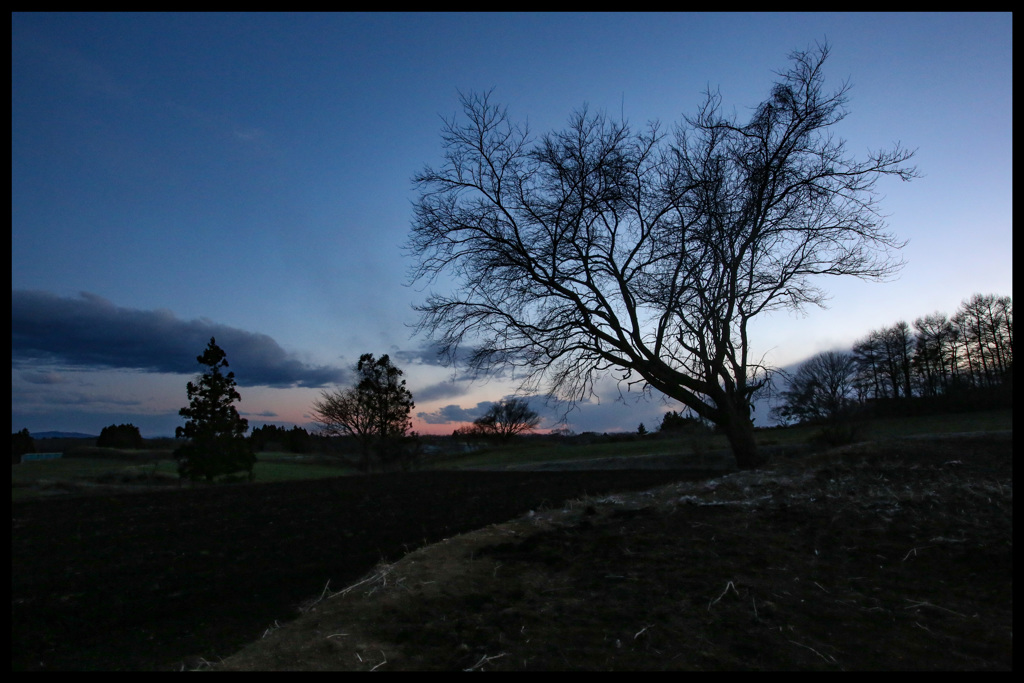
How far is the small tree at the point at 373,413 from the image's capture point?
3356 centimetres

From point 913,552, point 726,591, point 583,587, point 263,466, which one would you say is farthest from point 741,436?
point 263,466

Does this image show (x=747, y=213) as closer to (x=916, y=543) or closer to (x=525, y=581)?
(x=916, y=543)

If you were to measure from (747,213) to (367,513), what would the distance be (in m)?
8.52

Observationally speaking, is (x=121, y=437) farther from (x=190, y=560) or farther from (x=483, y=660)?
(x=483, y=660)

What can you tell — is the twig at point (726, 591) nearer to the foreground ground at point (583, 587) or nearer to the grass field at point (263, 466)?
the foreground ground at point (583, 587)

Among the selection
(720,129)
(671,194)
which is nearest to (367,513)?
(671,194)

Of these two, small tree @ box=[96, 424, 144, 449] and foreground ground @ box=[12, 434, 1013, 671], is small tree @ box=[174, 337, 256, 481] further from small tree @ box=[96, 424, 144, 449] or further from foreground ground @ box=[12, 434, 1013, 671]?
small tree @ box=[96, 424, 144, 449]

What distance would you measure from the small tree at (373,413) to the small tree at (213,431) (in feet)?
30.4

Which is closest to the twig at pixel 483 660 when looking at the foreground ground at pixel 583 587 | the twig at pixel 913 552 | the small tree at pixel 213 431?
the foreground ground at pixel 583 587

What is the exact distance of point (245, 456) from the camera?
24906 millimetres

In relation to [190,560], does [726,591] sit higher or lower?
higher

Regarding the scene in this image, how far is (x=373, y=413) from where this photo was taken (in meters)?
34.2

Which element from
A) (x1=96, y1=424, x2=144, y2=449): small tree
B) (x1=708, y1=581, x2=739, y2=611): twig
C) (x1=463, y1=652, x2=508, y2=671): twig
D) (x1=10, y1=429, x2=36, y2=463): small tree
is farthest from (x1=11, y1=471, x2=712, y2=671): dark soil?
(x1=96, y1=424, x2=144, y2=449): small tree

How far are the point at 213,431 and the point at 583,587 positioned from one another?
24.8 m
